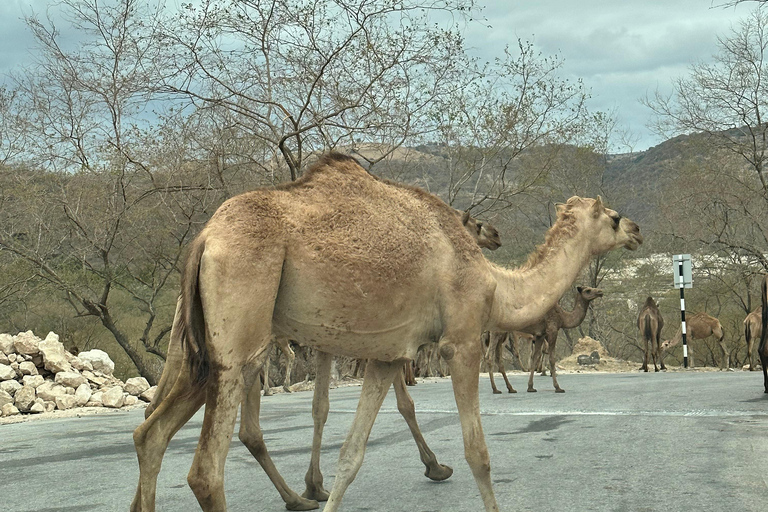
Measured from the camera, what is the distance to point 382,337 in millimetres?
5207

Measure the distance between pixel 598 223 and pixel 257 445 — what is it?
11.5 ft

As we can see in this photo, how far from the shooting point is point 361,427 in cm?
555

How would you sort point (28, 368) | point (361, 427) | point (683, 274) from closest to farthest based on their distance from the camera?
point (361, 427) < point (28, 368) < point (683, 274)

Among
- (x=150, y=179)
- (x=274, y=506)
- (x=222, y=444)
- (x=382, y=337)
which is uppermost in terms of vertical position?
(x=150, y=179)

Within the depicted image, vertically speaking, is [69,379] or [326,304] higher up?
[326,304]

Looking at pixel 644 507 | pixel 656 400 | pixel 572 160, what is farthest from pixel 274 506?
pixel 572 160

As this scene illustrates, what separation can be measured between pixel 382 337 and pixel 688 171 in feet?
104

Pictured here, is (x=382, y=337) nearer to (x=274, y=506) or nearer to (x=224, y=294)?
(x=224, y=294)

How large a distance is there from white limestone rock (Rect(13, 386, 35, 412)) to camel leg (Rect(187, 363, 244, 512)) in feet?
36.9

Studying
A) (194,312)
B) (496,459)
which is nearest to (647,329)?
(496,459)

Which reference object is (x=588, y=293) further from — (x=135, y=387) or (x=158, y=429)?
(x=158, y=429)

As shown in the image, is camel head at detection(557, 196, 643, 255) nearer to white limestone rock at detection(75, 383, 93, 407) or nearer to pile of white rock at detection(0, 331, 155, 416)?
pile of white rock at detection(0, 331, 155, 416)

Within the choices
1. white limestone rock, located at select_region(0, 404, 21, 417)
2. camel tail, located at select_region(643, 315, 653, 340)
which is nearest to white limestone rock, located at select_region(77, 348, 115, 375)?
white limestone rock, located at select_region(0, 404, 21, 417)

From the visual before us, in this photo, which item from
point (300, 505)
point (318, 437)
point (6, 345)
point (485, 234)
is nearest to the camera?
point (300, 505)
